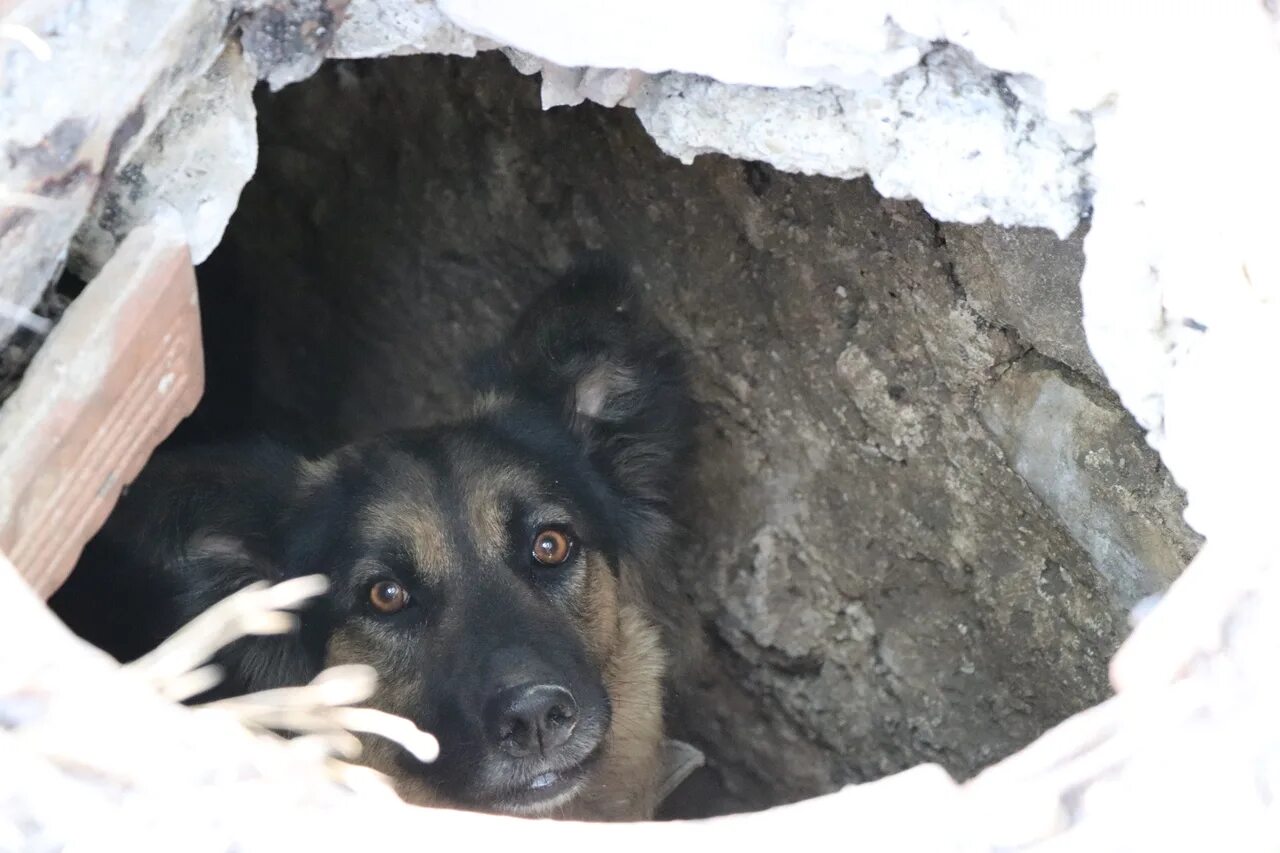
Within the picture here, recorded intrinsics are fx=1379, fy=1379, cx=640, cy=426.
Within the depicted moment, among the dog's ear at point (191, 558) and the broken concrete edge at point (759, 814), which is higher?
the broken concrete edge at point (759, 814)

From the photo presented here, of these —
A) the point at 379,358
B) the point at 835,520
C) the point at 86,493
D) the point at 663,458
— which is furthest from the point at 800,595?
the point at 86,493

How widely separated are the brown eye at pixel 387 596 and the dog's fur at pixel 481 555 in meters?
0.01

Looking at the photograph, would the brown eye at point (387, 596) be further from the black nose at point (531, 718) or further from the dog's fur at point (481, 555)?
the black nose at point (531, 718)

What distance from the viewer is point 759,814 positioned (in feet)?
4.36

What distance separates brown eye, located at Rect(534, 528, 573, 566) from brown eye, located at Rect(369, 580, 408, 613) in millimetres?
268

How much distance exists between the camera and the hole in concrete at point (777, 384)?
240 centimetres

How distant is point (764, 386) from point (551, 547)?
2.02 ft

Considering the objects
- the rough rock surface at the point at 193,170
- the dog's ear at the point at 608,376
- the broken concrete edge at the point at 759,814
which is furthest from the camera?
the dog's ear at the point at 608,376

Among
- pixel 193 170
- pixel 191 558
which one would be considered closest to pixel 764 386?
pixel 191 558

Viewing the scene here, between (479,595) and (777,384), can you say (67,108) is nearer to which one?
(479,595)

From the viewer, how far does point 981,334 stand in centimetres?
243

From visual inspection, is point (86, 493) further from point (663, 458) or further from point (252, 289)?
point (252, 289)

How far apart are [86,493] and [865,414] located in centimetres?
159

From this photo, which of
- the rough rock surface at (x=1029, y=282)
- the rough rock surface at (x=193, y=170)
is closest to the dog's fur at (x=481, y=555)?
the rough rock surface at (x=1029, y=282)
